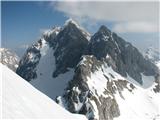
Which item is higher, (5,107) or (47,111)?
(5,107)

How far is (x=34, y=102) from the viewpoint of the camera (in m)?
16.4

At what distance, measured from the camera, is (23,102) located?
1523 centimetres

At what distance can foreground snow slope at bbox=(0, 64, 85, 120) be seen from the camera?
13.8 metres

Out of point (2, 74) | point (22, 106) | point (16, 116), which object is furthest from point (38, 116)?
point (2, 74)

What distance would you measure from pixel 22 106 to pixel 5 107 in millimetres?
1362

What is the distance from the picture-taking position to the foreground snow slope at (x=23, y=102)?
13.8m

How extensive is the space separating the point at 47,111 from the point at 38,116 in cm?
164

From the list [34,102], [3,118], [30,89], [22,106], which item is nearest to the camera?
[3,118]

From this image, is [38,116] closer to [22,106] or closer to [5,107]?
[22,106]

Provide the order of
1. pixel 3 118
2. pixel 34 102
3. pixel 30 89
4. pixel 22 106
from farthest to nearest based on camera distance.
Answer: pixel 30 89, pixel 34 102, pixel 22 106, pixel 3 118

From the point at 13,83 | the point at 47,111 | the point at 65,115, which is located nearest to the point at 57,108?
the point at 65,115

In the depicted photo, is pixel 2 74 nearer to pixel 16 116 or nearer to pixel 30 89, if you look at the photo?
pixel 30 89

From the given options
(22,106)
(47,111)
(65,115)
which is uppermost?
(22,106)

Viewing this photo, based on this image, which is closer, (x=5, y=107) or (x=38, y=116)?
(x=5, y=107)
